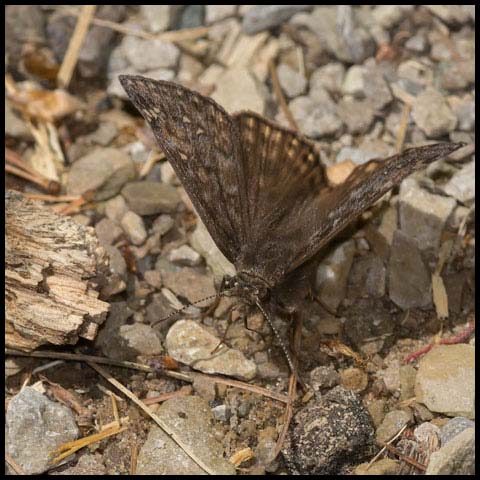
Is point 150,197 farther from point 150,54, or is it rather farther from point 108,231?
point 150,54

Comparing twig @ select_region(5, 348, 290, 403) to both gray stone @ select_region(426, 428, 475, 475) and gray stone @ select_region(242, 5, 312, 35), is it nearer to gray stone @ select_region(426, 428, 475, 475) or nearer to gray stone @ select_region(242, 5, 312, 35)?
gray stone @ select_region(426, 428, 475, 475)

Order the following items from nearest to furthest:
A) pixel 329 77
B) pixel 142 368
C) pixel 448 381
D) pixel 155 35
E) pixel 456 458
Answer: pixel 456 458 < pixel 448 381 < pixel 142 368 < pixel 329 77 < pixel 155 35

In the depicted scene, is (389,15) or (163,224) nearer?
(163,224)

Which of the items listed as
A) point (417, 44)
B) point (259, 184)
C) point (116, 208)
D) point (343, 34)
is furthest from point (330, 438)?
point (417, 44)

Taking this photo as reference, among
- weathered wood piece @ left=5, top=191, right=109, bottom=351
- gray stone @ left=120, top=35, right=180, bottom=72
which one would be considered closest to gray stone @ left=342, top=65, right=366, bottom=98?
gray stone @ left=120, top=35, right=180, bottom=72

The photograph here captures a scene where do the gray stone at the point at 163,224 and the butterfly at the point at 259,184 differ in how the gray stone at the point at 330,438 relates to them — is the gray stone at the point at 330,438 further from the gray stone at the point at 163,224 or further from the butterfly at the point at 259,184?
the gray stone at the point at 163,224

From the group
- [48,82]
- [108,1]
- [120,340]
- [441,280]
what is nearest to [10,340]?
[120,340]

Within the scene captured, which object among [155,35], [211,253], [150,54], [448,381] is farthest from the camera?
[155,35]
